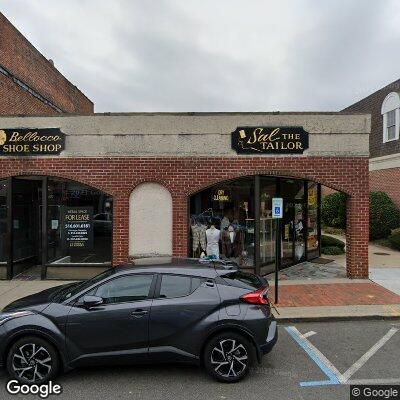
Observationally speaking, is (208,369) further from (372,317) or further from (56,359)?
(372,317)

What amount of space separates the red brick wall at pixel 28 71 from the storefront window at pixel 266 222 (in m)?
11.0

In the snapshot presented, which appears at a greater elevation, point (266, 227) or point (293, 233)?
point (266, 227)

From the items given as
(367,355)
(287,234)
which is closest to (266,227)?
(287,234)

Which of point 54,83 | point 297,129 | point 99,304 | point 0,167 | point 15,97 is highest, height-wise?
point 54,83

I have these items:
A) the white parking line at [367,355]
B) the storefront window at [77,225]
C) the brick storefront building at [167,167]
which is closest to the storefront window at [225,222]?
the brick storefront building at [167,167]

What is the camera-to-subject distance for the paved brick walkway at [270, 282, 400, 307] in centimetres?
826

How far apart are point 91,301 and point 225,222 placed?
21.3ft

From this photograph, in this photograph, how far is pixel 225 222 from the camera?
10961mm

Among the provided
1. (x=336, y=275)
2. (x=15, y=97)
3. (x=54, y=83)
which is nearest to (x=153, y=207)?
(x=336, y=275)

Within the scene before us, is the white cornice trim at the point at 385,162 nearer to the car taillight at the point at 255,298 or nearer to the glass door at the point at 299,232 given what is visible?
the glass door at the point at 299,232

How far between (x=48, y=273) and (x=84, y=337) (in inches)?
249

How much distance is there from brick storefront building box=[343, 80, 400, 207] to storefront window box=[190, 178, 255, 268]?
11335 millimetres

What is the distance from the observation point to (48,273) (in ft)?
34.7

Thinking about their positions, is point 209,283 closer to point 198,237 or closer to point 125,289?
point 125,289
